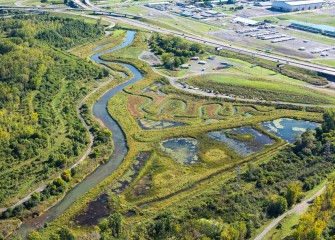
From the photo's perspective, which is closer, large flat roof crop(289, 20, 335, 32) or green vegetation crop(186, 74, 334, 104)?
green vegetation crop(186, 74, 334, 104)

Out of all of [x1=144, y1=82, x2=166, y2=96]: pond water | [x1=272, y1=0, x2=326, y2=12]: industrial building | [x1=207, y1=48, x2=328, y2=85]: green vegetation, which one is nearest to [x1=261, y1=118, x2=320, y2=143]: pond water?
[x1=207, y1=48, x2=328, y2=85]: green vegetation

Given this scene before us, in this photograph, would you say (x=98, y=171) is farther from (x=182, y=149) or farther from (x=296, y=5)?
(x=296, y=5)

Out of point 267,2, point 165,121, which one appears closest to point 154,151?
point 165,121

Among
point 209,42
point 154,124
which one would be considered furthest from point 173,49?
point 154,124

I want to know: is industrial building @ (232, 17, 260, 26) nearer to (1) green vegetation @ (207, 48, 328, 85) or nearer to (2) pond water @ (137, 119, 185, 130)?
(1) green vegetation @ (207, 48, 328, 85)

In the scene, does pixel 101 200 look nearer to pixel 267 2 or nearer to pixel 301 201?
pixel 301 201

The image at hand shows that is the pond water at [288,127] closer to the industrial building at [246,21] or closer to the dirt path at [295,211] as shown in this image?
the dirt path at [295,211]
